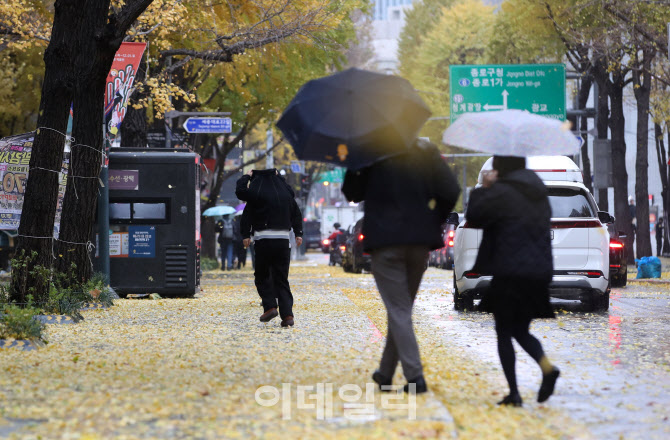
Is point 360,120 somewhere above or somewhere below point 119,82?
below

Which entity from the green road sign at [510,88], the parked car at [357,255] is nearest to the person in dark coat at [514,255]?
the parked car at [357,255]

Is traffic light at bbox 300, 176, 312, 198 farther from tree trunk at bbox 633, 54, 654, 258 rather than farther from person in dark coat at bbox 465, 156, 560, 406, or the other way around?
person in dark coat at bbox 465, 156, 560, 406

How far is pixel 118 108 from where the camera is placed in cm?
1698

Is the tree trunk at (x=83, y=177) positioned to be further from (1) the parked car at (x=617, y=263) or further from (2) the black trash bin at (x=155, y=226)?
(1) the parked car at (x=617, y=263)

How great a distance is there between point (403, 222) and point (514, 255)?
694 mm

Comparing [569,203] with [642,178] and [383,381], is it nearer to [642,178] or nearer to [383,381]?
[383,381]

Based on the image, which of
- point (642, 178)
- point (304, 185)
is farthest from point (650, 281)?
point (304, 185)

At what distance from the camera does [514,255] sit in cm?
675

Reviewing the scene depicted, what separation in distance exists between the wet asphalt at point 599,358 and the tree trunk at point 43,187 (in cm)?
452

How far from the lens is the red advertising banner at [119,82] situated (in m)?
16.8

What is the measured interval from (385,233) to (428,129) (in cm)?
4803

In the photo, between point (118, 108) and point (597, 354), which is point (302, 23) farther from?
point (597, 354)

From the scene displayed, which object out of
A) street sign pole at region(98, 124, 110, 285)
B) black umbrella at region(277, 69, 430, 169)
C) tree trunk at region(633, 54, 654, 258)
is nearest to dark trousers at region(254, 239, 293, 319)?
black umbrella at region(277, 69, 430, 169)

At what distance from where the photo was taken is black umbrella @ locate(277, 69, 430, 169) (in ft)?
23.0
